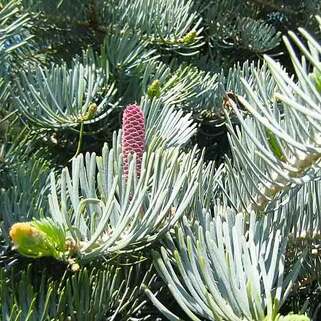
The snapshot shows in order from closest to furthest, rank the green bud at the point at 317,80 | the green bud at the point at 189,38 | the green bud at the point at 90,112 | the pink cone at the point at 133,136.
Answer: the green bud at the point at 317,80
the pink cone at the point at 133,136
the green bud at the point at 90,112
the green bud at the point at 189,38

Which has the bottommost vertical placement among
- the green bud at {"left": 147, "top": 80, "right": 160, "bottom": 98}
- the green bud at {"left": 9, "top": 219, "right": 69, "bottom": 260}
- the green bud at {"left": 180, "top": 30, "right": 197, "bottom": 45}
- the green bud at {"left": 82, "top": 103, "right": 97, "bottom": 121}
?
the green bud at {"left": 9, "top": 219, "right": 69, "bottom": 260}

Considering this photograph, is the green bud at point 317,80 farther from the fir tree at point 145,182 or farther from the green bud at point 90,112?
the green bud at point 90,112

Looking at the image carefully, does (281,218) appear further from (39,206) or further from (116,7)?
(116,7)

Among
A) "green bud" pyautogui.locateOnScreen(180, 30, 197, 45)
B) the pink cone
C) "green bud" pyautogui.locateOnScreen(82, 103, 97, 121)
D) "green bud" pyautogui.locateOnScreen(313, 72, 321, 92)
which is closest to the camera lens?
"green bud" pyautogui.locateOnScreen(313, 72, 321, 92)

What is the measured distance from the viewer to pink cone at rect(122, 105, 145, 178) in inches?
15.1

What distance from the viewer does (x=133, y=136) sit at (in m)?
0.39

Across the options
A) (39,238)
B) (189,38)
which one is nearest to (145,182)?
(39,238)

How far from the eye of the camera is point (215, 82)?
63cm

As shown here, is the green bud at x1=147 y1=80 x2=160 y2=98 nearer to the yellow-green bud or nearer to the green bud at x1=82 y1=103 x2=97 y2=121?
the green bud at x1=82 y1=103 x2=97 y2=121

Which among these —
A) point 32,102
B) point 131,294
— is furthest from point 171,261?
point 32,102

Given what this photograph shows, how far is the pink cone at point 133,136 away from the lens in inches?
15.1

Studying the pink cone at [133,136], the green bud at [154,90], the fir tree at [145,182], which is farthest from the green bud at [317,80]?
the green bud at [154,90]

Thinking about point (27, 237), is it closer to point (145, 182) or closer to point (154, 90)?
point (145, 182)

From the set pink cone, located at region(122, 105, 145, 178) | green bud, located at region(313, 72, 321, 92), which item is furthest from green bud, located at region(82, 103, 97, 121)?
green bud, located at region(313, 72, 321, 92)
